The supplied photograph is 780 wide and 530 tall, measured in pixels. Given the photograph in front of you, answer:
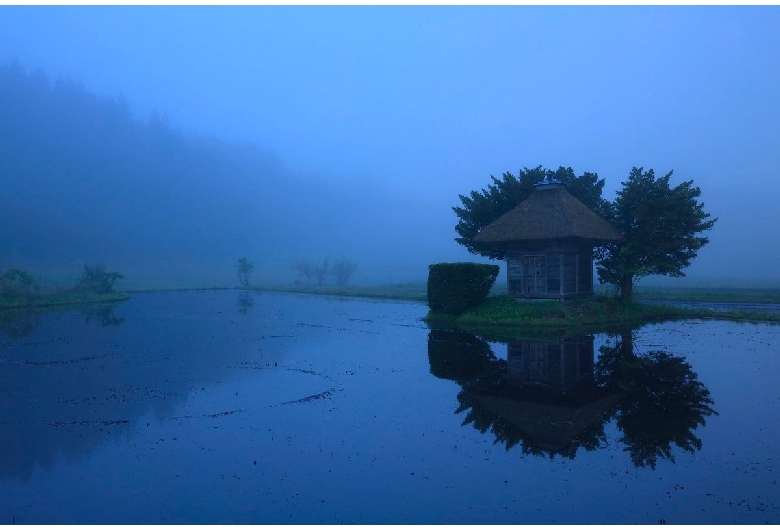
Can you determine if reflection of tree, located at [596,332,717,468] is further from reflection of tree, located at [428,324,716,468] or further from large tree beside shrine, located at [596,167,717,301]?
large tree beside shrine, located at [596,167,717,301]

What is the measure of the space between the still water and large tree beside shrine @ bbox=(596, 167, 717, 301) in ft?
33.5

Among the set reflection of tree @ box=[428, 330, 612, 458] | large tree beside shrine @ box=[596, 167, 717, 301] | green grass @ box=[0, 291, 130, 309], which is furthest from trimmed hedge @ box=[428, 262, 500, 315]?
green grass @ box=[0, 291, 130, 309]

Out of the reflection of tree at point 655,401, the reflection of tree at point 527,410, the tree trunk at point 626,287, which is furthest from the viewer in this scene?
the tree trunk at point 626,287

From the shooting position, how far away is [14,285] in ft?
137

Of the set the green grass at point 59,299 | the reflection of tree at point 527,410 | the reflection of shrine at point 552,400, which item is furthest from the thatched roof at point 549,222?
the green grass at point 59,299

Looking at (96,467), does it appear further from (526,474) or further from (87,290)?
(87,290)

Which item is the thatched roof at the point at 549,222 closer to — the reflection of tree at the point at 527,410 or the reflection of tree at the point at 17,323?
the reflection of tree at the point at 527,410

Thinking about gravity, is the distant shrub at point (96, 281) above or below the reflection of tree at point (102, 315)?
above

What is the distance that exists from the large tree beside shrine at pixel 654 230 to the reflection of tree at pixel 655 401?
13431mm

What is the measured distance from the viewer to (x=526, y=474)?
8.07 m

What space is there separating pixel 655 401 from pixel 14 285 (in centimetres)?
4622

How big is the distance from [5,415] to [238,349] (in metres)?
8.92

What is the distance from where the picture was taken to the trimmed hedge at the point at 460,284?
28.3 m

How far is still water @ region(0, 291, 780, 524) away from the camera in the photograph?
23.3 feet
